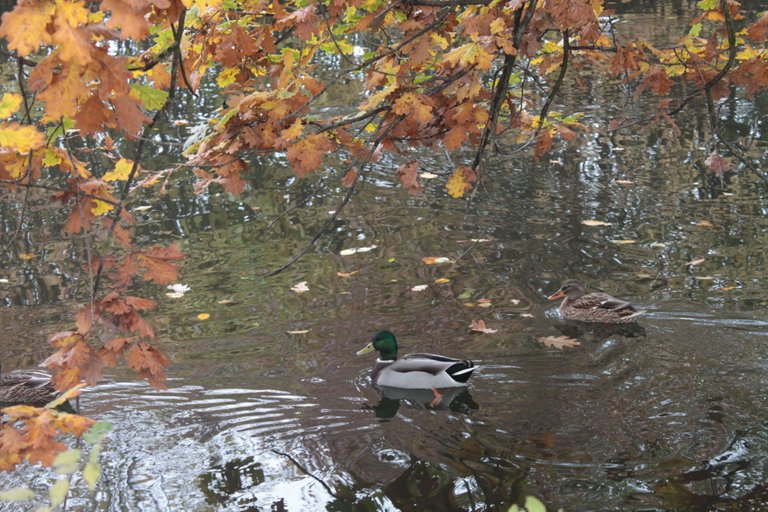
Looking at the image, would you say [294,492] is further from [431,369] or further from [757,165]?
[757,165]

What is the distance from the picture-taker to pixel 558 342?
6.97 meters

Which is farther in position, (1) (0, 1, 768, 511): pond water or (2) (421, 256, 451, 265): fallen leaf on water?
(2) (421, 256, 451, 265): fallen leaf on water

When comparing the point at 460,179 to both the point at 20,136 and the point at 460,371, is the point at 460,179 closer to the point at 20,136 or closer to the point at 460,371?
the point at 460,371

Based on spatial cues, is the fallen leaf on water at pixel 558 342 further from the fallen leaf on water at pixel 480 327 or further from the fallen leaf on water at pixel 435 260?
the fallen leaf on water at pixel 435 260

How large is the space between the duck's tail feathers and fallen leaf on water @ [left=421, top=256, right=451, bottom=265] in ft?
6.83

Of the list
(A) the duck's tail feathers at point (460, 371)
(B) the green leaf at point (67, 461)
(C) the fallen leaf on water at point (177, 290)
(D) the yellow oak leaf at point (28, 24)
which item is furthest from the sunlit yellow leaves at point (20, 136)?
(C) the fallen leaf on water at point (177, 290)

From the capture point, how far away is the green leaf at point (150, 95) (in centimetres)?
332

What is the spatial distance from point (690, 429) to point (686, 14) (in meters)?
14.2

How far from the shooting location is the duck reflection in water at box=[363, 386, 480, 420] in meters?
6.27

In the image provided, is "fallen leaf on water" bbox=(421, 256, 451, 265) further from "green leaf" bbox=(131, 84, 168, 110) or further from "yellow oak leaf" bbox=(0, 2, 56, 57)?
"yellow oak leaf" bbox=(0, 2, 56, 57)

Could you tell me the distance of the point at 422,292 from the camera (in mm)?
7824

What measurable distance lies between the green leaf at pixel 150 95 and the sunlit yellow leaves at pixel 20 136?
43 cm

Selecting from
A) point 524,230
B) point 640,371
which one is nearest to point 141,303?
point 640,371

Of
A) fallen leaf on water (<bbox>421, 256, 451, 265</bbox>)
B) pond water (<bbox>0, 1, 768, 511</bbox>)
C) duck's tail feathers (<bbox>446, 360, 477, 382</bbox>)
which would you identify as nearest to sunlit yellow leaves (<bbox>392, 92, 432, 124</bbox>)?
pond water (<bbox>0, 1, 768, 511</bbox>)
